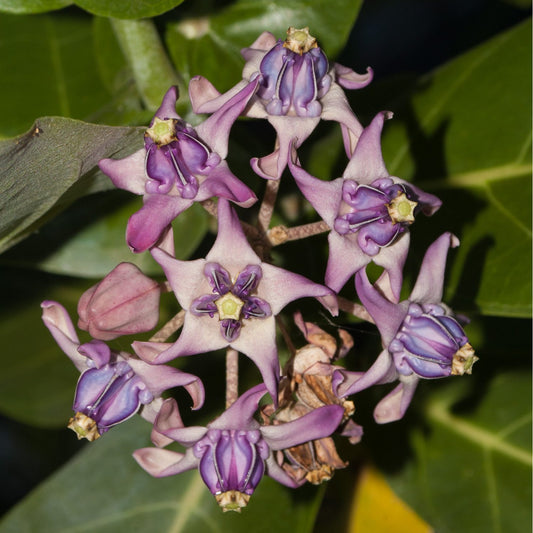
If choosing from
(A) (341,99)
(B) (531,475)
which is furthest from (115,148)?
(B) (531,475)

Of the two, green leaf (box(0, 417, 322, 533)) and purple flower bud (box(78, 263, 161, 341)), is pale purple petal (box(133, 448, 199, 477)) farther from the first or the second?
green leaf (box(0, 417, 322, 533))

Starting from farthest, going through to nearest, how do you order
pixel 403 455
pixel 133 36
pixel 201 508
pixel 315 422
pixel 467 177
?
pixel 403 455
pixel 201 508
pixel 467 177
pixel 133 36
pixel 315 422

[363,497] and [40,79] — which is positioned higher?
[40,79]

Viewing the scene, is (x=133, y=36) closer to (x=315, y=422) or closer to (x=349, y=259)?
(x=349, y=259)

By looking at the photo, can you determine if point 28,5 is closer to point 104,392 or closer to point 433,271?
point 104,392

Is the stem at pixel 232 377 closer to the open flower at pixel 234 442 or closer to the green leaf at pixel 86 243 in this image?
the open flower at pixel 234 442

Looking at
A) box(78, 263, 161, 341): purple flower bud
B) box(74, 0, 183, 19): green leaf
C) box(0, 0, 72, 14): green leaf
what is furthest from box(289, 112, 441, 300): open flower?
box(0, 0, 72, 14): green leaf

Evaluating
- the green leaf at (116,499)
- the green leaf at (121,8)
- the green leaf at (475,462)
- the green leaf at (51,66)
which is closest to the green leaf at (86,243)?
the green leaf at (51,66)

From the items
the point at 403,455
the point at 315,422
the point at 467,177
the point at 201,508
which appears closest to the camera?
the point at 315,422
